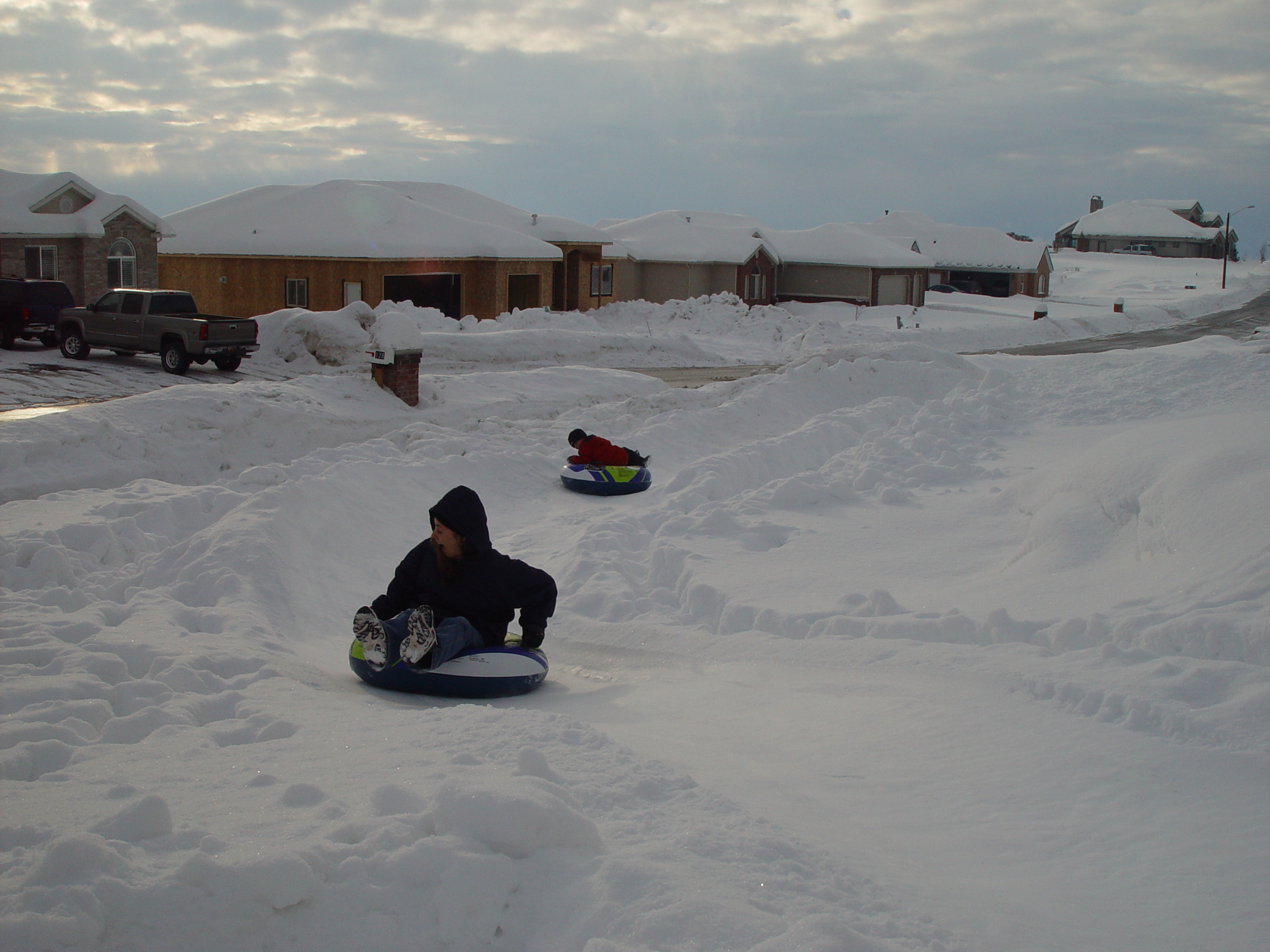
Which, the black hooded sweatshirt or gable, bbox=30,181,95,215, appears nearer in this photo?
the black hooded sweatshirt

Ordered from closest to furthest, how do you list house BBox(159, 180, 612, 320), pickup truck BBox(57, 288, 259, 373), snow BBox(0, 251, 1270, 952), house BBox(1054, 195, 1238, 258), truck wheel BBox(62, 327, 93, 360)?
snow BBox(0, 251, 1270, 952), pickup truck BBox(57, 288, 259, 373), truck wheel BBox(62, 327, 93, 360), house BBox(159, 180, 612, 320), house BBox(1054, 195, 1238, 258)

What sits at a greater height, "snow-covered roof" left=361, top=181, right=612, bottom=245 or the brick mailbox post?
"snow-covered roof" left=361, top=181, right=612, bottom=245

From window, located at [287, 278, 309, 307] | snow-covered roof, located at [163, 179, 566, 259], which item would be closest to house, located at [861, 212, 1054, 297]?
snow-covered roof, located at [163, 179, 566, 259]

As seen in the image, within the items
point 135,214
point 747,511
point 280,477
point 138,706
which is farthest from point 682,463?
point 135,214

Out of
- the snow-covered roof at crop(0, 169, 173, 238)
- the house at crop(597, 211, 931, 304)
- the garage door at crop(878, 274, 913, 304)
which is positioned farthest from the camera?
the garage door at crop(878, 274, 913, 304)

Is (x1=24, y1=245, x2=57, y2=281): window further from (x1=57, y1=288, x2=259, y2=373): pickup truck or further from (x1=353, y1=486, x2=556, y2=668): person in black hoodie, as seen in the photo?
(x1=353, y1=486, x2=556, y2=668): person in black hoodie

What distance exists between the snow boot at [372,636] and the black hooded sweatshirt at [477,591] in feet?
1.11

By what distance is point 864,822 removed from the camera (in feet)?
14.6

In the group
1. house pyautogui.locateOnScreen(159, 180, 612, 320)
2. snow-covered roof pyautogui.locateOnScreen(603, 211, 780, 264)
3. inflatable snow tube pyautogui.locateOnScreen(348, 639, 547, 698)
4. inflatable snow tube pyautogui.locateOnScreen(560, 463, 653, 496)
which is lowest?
inflatable snow tube pyautogui.locateOnScreen(348, 639, 547, 698)

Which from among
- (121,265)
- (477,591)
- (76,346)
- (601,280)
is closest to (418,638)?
(477,591)

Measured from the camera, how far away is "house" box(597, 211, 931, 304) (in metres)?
48.5

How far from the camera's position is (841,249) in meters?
54.0

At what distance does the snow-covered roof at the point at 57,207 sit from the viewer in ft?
100

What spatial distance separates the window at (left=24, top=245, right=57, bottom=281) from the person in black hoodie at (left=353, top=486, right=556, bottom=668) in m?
30.3
